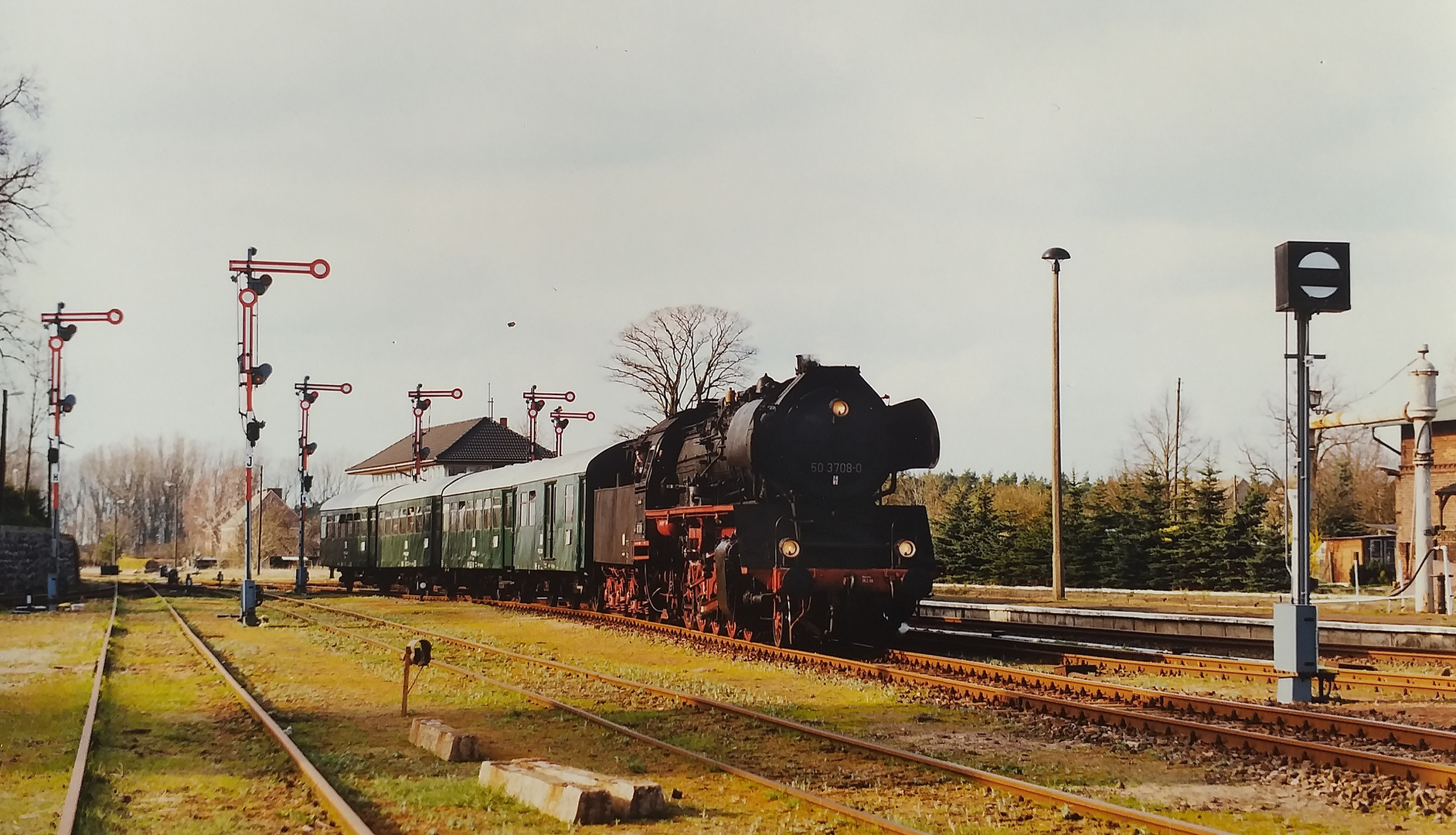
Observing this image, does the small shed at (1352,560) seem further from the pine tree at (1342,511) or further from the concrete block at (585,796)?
the concrete block at (585,796)

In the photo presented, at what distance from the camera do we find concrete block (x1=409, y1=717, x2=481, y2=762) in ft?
30.1

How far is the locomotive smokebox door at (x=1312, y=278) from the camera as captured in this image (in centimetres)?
1150

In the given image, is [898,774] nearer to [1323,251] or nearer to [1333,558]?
[1323,251]

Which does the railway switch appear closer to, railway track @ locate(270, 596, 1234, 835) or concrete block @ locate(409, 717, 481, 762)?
railway track @ locate(270, 596, 1234, 835)

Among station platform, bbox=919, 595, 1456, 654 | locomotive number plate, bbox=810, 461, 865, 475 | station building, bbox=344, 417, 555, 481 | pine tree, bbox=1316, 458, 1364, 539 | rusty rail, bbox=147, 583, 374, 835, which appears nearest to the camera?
rusty rail, bbox=147, 583, 374, 835

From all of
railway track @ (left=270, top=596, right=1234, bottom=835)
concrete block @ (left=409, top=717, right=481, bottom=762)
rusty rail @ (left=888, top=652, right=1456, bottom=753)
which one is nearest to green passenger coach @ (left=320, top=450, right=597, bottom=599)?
railway track @ (left=270, top=596, right=1234, bottom=835)

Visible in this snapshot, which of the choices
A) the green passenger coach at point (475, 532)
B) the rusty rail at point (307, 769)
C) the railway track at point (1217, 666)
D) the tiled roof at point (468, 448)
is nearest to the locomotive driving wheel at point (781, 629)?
the railway track at point (1217, 666)

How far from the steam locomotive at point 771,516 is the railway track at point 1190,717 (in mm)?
1426

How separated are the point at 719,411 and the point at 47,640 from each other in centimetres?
1164

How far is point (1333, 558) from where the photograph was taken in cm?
4297

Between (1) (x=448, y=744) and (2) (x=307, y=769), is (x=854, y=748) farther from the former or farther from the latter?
(2) (x=307, y=769)

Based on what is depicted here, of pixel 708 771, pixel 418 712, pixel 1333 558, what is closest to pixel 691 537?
pixel 418 712

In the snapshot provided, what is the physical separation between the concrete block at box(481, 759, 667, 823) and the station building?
68.7 m

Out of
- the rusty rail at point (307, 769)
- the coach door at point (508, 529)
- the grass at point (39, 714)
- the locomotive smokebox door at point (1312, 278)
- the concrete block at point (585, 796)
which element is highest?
the locomotive smokebox door at point (1312, 278)
